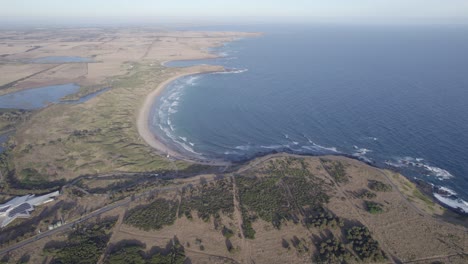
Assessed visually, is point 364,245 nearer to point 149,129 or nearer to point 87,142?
point 149,129

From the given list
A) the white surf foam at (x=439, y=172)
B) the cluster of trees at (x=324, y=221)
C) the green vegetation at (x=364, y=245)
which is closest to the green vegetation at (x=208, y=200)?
the cluster of trees at (x=324, y=221)

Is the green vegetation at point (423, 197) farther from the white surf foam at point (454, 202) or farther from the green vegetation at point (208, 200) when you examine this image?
the green vegetation at point (208, 200)

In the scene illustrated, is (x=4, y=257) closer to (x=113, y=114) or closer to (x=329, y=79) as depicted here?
(x=113, y=114)

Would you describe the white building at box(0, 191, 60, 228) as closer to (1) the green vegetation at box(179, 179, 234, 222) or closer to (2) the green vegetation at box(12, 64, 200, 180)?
(2) the green vegetation at box(12, 64, 200, 180)

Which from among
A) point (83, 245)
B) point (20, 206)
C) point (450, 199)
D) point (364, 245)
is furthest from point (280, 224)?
point (20, 206)

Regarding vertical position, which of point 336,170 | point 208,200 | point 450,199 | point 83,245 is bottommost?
point 83,245

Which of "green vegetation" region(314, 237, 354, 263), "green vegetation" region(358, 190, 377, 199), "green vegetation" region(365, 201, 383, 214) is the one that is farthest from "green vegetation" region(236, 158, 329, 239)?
"green vegetation" region(365, 201, 383, 214)
